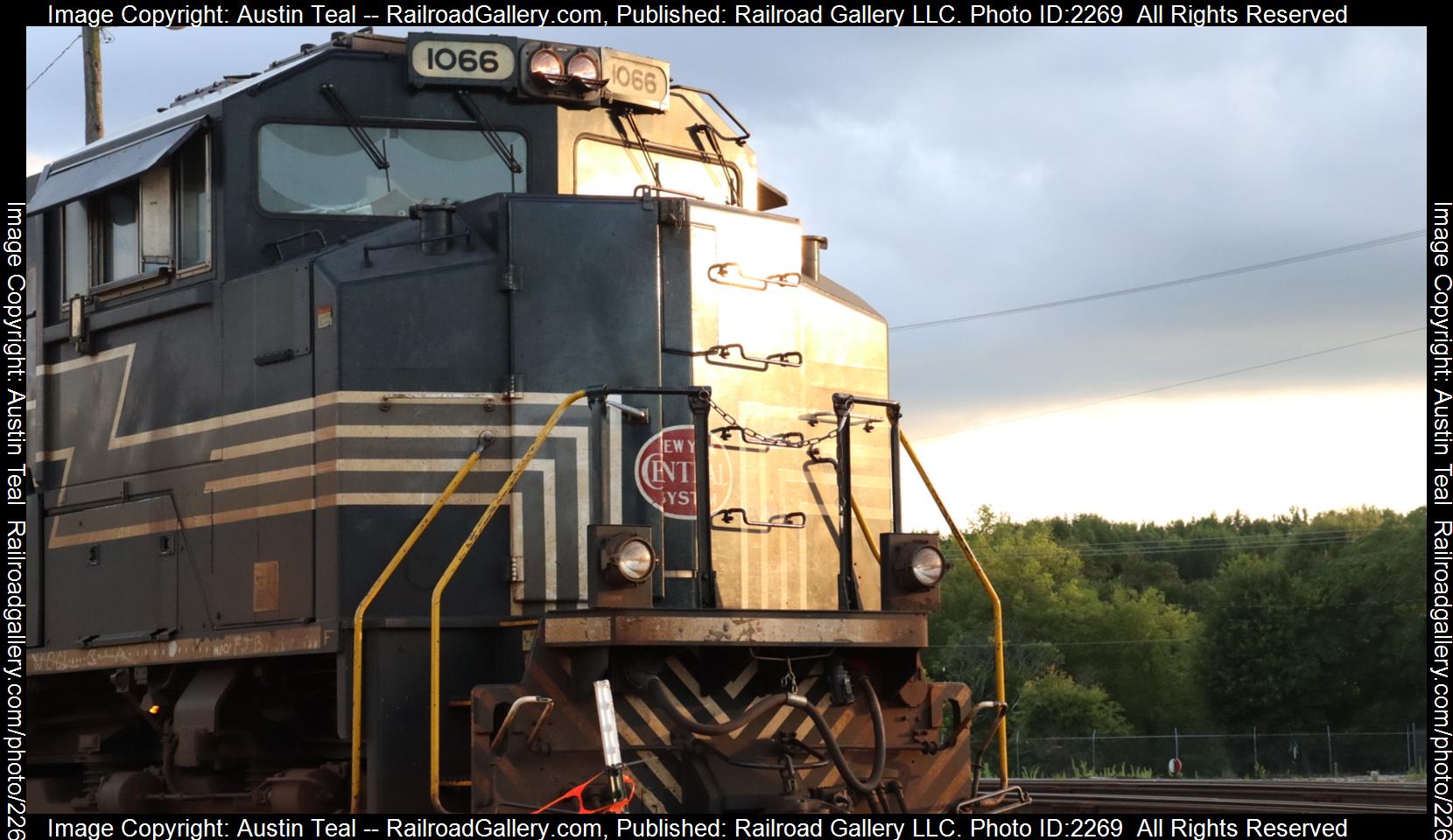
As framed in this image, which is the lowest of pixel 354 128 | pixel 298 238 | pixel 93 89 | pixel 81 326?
pixel 81 326

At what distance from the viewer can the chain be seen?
849 centimetres

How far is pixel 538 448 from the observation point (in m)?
8.19

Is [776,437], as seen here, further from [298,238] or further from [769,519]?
[298,238]

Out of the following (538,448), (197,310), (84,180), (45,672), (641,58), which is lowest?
(45,672)

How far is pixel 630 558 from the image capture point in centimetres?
750

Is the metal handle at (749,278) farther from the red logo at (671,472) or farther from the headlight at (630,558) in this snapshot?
the headlight at (630,558)

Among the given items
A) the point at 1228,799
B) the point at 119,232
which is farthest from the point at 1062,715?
the point at 119,232

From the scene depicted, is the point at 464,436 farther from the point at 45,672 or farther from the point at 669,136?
the point at 45,672

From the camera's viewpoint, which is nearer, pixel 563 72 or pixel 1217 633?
pixel 563 72

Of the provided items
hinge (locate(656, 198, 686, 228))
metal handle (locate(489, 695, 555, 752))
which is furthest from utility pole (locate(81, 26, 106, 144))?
metal handle (locate(489, 695, 555, 752))

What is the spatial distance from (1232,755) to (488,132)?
26.8 meters
